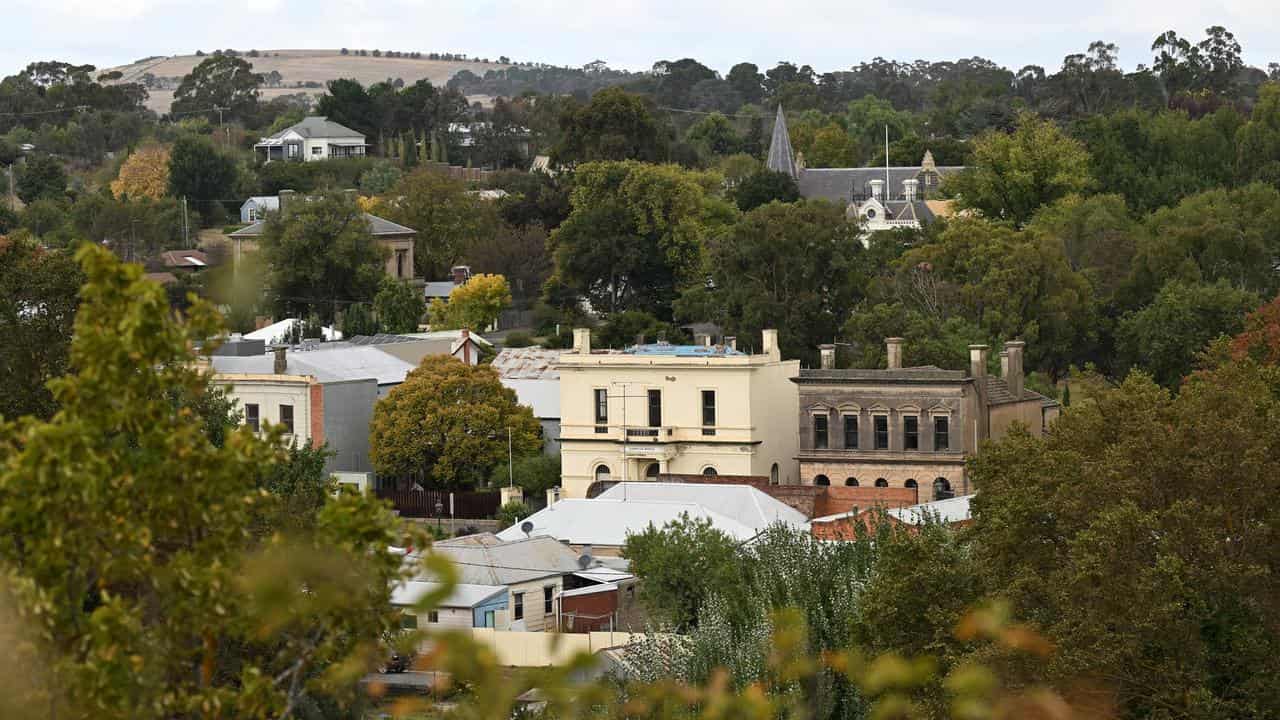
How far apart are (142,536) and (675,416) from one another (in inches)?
1787

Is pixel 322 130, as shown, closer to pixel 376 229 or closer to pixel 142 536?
pixel 376 229

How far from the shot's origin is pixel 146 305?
1065 centimetres

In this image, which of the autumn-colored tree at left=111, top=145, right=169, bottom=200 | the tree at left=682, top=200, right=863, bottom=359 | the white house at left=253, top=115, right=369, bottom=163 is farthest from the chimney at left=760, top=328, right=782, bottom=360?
the white house at left=253, top=115, right=369, bottom=163

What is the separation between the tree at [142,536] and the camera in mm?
10008

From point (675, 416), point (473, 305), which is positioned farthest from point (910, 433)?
point (473, 305)

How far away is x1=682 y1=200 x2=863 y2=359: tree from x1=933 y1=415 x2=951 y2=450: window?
18287mm

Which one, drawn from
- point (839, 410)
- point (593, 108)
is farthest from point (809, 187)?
point (839, 410)

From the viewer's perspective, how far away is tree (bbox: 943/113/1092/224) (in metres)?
96.5

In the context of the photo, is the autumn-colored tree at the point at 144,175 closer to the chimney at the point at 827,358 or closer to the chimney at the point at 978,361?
the chimney at the point at 827,358

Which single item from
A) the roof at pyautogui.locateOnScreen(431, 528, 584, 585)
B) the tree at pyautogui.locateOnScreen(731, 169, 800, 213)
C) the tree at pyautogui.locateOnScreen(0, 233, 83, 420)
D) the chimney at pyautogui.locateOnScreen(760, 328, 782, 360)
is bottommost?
the roof at pyautogui.locateOnScreen(431, 528, 584, 585)

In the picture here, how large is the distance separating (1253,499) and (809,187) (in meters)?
102

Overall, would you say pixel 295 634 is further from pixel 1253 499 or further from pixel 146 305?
pixel 1253 499

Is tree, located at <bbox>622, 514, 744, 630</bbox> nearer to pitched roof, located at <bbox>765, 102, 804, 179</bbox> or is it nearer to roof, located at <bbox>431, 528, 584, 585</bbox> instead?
roof, located at <bbox>431, 528, 584, 585</bbox>

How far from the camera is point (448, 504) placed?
2249 inches
